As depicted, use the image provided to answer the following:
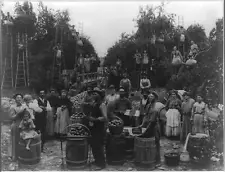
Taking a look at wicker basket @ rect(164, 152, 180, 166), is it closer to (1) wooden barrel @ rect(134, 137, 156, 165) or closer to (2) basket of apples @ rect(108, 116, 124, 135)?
(1) wooden barrel @ rect(134, 137, 156, 165)

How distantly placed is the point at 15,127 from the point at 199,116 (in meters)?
4.67

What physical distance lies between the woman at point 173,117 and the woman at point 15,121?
4150 millimetres

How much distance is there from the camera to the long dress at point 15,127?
6233 mm

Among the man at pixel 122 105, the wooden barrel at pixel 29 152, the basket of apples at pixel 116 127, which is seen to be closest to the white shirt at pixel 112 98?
the man at pixel 122 105

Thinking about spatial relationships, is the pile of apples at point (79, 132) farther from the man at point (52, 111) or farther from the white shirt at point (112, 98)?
the white shirt at point (112, 98)

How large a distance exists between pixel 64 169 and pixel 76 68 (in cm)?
758

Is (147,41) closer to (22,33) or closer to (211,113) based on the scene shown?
(22,33)

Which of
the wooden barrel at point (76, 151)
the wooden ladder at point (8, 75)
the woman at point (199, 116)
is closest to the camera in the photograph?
the wooden barrel at point (76, 151)

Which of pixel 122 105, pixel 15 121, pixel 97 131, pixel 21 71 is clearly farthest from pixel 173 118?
pixel 21 71

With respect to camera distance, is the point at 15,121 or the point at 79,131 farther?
the point at 15,121

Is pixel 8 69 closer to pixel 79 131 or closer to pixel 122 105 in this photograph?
pixel 122 105

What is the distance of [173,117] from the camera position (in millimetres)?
8047

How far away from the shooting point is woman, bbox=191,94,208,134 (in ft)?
23.8

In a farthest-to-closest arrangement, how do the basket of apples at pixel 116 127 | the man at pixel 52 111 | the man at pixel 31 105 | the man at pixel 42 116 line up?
the man at pixel 52 111 → the man at pixel 42 116 → the man at pixel 31 105 → the basket of apples at pixel 116 127
